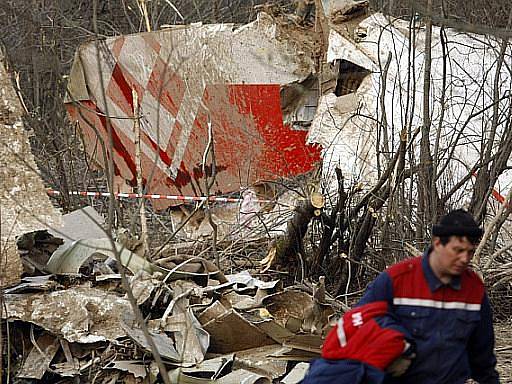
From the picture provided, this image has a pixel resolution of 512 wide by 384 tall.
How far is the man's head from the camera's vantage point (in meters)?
2.82

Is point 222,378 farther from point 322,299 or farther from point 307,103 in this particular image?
point 307,103

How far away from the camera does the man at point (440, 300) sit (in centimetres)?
284

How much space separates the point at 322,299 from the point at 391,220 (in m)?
1.31

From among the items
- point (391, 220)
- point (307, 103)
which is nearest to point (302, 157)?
point (307, 103)

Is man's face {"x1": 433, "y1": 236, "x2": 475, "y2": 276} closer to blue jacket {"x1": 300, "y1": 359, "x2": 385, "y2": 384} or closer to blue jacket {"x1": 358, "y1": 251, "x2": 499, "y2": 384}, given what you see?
blue jacket {"x1": 358, "y1": 251, "x2": 499, "y2": 384}

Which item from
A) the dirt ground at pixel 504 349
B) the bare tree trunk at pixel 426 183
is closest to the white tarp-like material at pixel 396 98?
the bare tree trunk at pixel 426 183

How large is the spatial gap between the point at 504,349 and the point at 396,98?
292 centimetres

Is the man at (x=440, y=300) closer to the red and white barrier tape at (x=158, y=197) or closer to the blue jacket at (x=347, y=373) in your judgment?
the blue jacket at (x=347, y=373)

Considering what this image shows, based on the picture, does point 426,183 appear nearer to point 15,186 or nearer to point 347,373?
point 15,186

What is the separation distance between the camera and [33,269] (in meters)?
5.66

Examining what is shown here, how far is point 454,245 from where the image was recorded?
111 inches

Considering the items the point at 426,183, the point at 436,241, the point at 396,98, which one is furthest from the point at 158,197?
the point at 436,241

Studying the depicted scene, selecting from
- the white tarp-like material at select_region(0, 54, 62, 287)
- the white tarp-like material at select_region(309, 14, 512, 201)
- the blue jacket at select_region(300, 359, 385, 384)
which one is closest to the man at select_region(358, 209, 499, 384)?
the blue jacket at select_region(300, 359, 385, 384)

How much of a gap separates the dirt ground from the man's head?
241 cm
